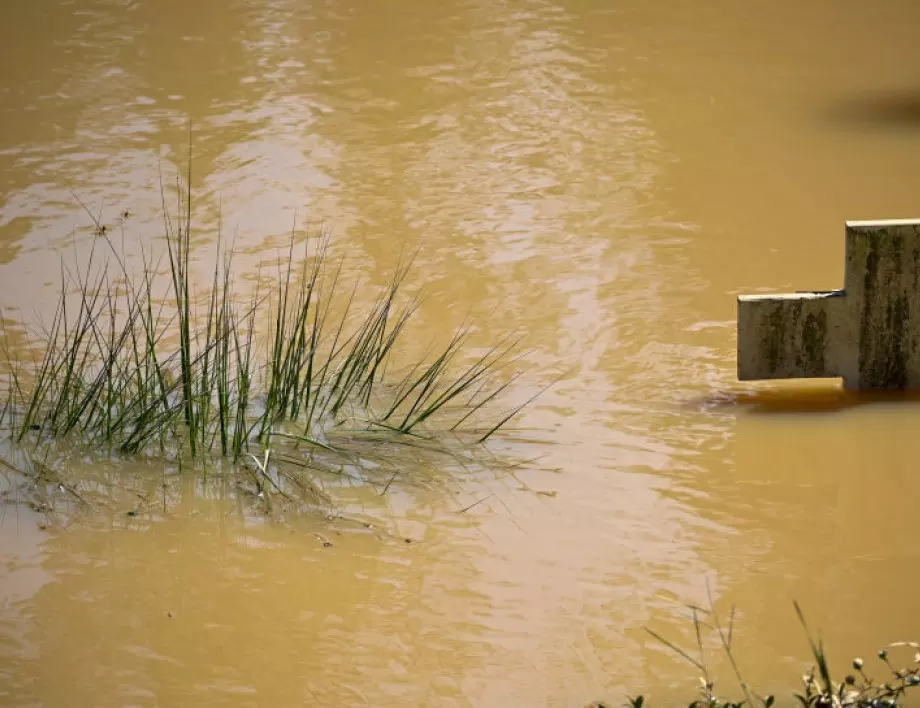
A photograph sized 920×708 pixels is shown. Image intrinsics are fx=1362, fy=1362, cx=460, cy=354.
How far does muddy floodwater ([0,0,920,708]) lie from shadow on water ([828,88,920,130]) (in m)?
0.02


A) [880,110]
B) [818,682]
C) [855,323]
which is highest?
[880,110]

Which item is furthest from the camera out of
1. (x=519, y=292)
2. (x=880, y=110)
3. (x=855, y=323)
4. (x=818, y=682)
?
(x=880, y=110)

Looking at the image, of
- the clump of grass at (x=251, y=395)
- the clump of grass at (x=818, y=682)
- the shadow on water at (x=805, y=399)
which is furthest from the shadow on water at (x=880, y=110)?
the clump of grass at (x=818, y=682)

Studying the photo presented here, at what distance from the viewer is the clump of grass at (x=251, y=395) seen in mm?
3039

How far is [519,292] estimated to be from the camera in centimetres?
402

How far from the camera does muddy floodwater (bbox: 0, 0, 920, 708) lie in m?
2.46

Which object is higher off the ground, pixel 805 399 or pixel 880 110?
pixel 880 110

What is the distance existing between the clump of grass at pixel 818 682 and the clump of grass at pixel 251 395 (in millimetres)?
883

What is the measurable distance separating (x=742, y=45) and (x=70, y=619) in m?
4.76

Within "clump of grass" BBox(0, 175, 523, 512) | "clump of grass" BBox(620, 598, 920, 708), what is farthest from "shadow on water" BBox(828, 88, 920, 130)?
"clump of grass" BBox(620, 598, 920, 708)

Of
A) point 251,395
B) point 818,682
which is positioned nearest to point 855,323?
point 818,682

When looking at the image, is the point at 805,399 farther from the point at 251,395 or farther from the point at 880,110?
the point at 880,110

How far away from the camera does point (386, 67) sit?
20.4 ft

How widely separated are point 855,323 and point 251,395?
1491 mm
